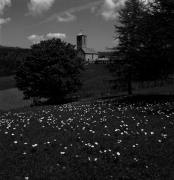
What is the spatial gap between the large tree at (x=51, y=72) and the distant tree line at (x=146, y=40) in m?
7.90

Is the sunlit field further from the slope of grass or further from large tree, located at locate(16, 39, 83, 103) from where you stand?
the slope of grass

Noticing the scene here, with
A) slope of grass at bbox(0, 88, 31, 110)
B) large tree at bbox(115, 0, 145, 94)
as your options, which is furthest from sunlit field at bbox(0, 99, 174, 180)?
slope of grass at bbox(0, 88, 31, 110)

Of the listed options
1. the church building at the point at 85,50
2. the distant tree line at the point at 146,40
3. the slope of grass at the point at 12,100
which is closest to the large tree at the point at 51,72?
the distant tree line at the point at 146,40

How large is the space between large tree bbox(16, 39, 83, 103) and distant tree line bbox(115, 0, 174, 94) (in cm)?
790

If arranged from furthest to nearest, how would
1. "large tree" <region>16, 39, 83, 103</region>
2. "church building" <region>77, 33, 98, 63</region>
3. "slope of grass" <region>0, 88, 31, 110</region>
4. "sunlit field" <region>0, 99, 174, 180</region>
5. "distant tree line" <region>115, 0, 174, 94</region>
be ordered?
"church building" <region>77, 33, 98, 63</region>, "slope of grass" <region>0, 88, 31, 110</region>, "large tree" <region>16, 39, 83, 103</region>, "distant tree line" <region>115, 0, 174, 94</region>, "sunlit field" <region>0, 99, 174, 180</region>

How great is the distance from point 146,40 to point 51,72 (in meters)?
16.2

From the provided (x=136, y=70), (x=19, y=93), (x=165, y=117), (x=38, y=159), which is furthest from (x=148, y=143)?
(x=19, y=93)

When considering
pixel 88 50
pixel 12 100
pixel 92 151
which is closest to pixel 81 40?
pixel 88 50

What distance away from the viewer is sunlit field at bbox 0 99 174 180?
1029cm

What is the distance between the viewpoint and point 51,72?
51844 mm

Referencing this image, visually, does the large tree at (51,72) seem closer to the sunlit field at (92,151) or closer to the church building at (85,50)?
the sunlit field at (92,151)

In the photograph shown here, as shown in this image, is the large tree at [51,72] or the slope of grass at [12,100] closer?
the large tree at [51,72]

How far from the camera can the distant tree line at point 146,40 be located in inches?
1120

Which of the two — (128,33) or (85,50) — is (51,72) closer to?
Answer: (128,33)
